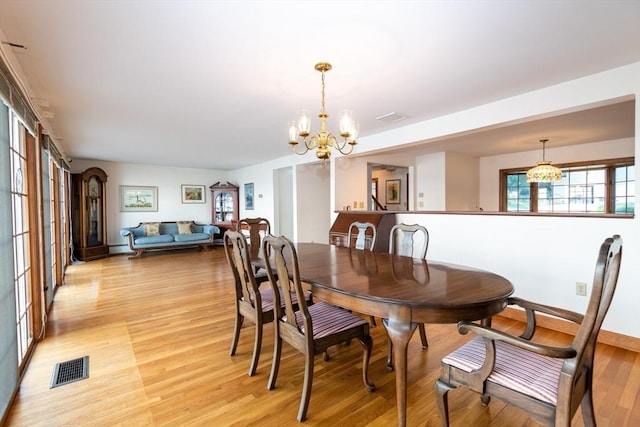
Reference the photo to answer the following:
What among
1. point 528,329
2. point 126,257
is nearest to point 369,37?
point 528,329

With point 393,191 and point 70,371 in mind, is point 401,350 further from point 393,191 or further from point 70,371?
point 393,191

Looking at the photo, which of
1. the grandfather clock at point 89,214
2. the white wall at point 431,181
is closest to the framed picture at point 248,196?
the grandfather clock at point 89,214

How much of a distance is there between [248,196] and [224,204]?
1.00 m

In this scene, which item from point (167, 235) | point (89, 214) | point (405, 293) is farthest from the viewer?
point (167, 235)

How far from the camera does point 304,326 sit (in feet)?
5.70

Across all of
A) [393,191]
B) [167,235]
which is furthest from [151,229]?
[393,191]

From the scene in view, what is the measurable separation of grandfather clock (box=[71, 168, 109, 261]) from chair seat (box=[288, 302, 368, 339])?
6.76 m

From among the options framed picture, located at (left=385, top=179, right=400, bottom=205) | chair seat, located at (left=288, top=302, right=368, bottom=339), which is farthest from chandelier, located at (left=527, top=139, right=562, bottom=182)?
chair seat, located at (left=288, top=302, right=368, bottom=339)

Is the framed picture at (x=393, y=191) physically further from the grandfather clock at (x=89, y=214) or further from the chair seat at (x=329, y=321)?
the grandfather clock at (x=89, y=214)

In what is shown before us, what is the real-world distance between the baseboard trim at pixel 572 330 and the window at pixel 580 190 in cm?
310

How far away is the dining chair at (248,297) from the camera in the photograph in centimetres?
213

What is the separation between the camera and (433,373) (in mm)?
2137

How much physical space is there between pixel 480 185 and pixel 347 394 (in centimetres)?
611

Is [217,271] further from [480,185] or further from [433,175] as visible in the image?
[480,185]
